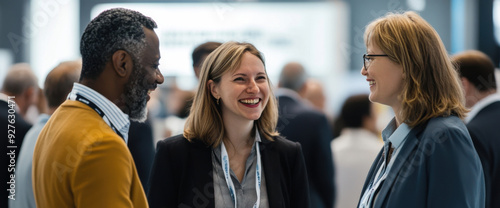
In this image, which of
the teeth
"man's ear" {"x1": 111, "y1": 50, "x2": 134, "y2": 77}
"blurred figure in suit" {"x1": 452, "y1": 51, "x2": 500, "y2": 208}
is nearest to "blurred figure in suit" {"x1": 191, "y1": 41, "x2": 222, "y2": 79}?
the teeth

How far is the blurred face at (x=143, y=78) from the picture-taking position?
1.62 metres

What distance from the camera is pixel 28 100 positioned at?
3611 millimetres

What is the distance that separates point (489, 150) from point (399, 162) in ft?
3.81

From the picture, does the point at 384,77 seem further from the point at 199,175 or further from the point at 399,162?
the point at 199,175

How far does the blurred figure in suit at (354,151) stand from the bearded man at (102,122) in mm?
2222

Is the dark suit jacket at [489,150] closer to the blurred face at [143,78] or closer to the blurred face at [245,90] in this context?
the blurred face at [245,90]

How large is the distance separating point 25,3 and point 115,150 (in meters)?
7.97

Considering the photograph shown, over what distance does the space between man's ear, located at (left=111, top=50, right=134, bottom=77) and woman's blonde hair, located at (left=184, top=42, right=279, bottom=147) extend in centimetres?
71

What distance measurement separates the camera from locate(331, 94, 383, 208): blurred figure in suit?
3.68m

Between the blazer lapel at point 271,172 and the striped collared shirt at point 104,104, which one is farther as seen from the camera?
the blazer lapel at point 271,172

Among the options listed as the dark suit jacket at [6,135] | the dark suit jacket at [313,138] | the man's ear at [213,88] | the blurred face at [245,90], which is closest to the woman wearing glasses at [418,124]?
the blurred face at [245,90]

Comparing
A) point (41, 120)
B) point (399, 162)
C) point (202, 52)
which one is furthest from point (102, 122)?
point (202, 52)

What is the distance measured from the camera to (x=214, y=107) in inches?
92.5

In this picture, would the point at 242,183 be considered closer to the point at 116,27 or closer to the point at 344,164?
the point at 116,27
